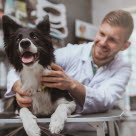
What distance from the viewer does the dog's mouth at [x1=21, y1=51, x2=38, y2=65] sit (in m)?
0.84

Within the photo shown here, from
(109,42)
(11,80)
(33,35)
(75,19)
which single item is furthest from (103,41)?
(11,80)

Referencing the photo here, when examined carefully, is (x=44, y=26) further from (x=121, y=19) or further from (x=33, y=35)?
(x=121, y=19)

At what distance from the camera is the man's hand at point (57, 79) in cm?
86

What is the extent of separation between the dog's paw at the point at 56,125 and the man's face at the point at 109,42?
0.27 m

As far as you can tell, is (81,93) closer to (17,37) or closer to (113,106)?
(113,106)

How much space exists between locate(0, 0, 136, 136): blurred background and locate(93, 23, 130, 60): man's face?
4cm

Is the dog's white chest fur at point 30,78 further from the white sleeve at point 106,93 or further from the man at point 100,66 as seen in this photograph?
the white sleeve at point 106,93

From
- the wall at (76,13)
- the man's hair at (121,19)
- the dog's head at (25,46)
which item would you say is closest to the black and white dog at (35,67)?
the dog's head at (25,46)

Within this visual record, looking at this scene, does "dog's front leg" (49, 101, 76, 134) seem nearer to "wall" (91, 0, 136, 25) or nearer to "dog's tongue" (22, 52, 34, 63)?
"dog's tongue" (22, 52, 34, 63)

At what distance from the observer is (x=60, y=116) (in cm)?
84

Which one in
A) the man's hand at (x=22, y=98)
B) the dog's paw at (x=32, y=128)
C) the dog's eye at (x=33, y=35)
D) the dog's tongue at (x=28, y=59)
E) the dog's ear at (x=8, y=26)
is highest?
the dog's ear at (x=8, y=26)

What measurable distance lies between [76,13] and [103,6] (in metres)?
0.11

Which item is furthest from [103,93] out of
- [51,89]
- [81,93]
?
[51,89]

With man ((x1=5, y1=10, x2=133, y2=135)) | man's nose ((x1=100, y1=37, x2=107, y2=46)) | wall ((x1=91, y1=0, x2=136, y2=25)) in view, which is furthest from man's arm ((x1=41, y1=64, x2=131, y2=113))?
wall ((x1=91, y1=0, x2=136, y2=25))
